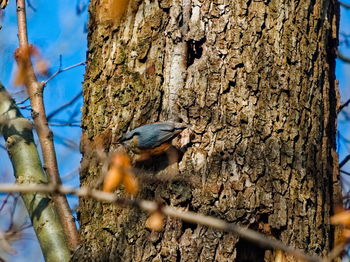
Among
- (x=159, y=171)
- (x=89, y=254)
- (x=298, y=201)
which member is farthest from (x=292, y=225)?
(x=89, y=254)

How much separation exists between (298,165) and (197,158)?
1.20ft

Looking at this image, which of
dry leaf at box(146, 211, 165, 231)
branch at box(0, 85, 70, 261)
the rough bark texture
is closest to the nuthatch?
the rough bark texture

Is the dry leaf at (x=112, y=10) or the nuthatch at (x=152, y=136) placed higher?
the dry leaf at (x=112, y=10)

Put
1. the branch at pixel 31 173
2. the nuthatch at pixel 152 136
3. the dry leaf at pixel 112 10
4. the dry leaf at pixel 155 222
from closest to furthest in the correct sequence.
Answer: the dry leaf at pixel 155 222 → the nuthatch at pixel 152 136 → the branch at pixel 31 173 → the dry leaf at pixel 112 10

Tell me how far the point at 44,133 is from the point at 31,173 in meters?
0.17

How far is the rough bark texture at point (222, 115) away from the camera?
2174 mm

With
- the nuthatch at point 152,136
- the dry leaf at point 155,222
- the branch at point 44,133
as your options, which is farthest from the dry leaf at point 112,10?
the dry leaf at point 155,222

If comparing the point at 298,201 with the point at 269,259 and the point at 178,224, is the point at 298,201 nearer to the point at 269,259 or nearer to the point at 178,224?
the point at 269,259

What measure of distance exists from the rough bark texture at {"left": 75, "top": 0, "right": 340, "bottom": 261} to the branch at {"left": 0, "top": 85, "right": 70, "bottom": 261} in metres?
0.16

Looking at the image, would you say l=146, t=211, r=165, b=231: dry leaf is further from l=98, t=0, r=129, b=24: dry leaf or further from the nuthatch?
l=98, t=0, r=129, b=24: dry leaf

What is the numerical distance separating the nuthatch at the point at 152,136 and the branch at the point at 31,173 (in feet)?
1.54

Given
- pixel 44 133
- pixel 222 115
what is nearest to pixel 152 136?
pixel 222 115

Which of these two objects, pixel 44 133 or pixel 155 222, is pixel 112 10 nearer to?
pixel 44 133

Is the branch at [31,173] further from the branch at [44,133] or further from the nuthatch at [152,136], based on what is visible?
the nuthatch at [152,136]
